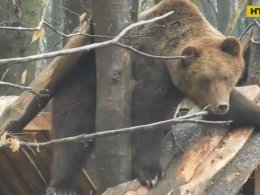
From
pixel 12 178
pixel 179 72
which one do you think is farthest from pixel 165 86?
pixel 12 178

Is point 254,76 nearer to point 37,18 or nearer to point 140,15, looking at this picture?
point 140,15

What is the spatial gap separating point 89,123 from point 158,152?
73cm

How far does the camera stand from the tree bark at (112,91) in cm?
506

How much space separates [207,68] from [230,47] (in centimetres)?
30

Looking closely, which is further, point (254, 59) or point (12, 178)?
point (254, 59)

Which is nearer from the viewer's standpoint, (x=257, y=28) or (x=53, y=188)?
(x=53, y=188)

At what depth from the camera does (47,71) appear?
Result: 5.59 m

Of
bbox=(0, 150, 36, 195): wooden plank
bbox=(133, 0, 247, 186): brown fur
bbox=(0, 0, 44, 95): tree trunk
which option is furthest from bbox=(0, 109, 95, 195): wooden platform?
bbox=(0, 0, 44, 95): tree trunk

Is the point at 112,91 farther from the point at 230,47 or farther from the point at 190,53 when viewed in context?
the point at 230,47

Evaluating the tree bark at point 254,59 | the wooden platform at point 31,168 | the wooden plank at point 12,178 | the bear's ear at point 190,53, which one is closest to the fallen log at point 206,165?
the bear's ear at point 190,53

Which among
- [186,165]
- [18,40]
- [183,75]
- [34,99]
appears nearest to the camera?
[186,165]

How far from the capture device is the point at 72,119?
19.2 ft

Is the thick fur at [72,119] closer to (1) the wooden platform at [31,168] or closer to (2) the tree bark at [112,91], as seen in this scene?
(1) the wooden platform at [31,168]

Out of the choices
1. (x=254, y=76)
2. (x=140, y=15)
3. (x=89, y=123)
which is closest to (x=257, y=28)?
(x=254, y=76)
